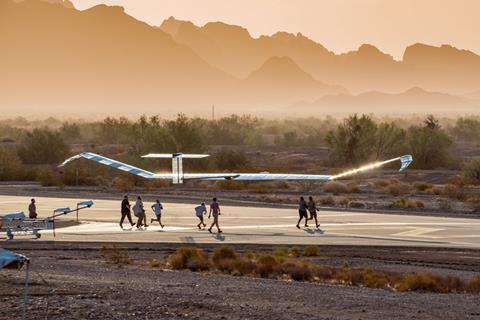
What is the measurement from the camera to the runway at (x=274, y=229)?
116ft

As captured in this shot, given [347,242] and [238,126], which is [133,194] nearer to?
[347,242]

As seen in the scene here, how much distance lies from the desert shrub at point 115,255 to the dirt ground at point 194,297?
40cm

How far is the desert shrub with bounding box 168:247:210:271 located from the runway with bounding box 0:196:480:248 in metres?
4.97

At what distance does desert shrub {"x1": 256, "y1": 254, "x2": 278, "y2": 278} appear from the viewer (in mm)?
27609

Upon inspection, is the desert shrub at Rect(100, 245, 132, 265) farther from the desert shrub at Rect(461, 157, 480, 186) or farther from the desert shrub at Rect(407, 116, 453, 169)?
the desert shrub at Rect(407, 116, 453, 169)

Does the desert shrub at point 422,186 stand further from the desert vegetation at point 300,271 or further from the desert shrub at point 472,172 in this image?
the desert vegetation at point 300,271

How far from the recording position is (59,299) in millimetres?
21234

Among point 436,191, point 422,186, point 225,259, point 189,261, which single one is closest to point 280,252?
point 225,259

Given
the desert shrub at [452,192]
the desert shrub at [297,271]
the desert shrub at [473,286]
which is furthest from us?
the desert shrub at [452,192]

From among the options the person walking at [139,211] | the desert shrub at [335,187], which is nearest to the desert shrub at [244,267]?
the person walking at [139,211]

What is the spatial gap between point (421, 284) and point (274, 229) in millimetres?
14011

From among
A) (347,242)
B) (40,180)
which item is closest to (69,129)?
(40,180)

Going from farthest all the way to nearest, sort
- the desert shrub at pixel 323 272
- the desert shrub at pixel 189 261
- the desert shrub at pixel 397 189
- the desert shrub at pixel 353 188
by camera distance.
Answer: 1. the desert shrub at pixel 353 188
2. the desert shrub at pixel 397 189
3. the desert shrub at pixel 189 261
4. the desert shrub at pixel 323 272

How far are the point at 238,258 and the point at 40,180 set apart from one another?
4048 cm
